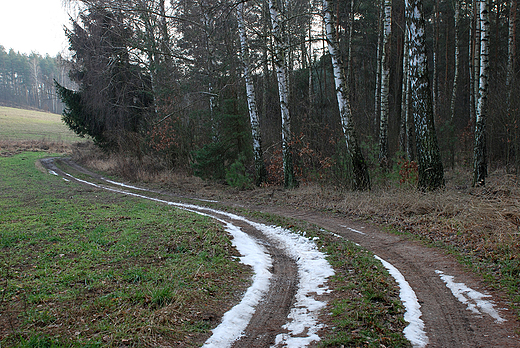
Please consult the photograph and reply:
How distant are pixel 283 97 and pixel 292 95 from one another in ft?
18.4

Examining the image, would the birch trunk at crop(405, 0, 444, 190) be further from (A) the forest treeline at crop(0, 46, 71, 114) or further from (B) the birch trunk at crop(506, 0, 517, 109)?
(A) the forest treeline at crop(0, 46, 71, 114)

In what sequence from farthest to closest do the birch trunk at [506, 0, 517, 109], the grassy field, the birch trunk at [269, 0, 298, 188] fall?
the birch trunk at [269, 0, 298, 188] < the birch trunk at [506, 0, 517, 109] < the grassy field

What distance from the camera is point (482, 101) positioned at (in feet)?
35.1

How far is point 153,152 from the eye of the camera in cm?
2306

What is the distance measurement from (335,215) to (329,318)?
20.9ft

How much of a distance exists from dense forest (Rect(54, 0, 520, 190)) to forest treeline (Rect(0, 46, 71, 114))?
Result: 82.1 m

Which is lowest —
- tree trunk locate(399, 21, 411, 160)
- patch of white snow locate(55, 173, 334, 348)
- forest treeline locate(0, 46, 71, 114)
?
patch of white snow locate(55, 173, 334, 348)

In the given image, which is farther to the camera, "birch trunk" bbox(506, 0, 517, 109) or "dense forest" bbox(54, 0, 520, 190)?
"birch trunk" bbox(506, 0, 517, 109)

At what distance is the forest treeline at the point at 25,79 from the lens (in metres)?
92.4

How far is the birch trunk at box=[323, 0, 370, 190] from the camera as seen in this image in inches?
448

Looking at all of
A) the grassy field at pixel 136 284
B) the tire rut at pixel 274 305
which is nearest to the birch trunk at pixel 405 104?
the grassy field at pixel 136 284

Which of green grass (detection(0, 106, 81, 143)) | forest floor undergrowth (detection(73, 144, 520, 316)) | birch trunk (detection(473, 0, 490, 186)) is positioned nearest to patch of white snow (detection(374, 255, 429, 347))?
forest floor undergrowth (detection(73, 144, 520, 316))

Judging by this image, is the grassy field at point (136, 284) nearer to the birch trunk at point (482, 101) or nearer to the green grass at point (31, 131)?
the birch trunk at point (482, 101)

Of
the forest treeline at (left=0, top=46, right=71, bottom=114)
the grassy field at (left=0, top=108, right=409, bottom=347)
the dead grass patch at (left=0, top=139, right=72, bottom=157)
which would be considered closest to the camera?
the grassy field at (left=0, top=108, right=409, bottom=347)
